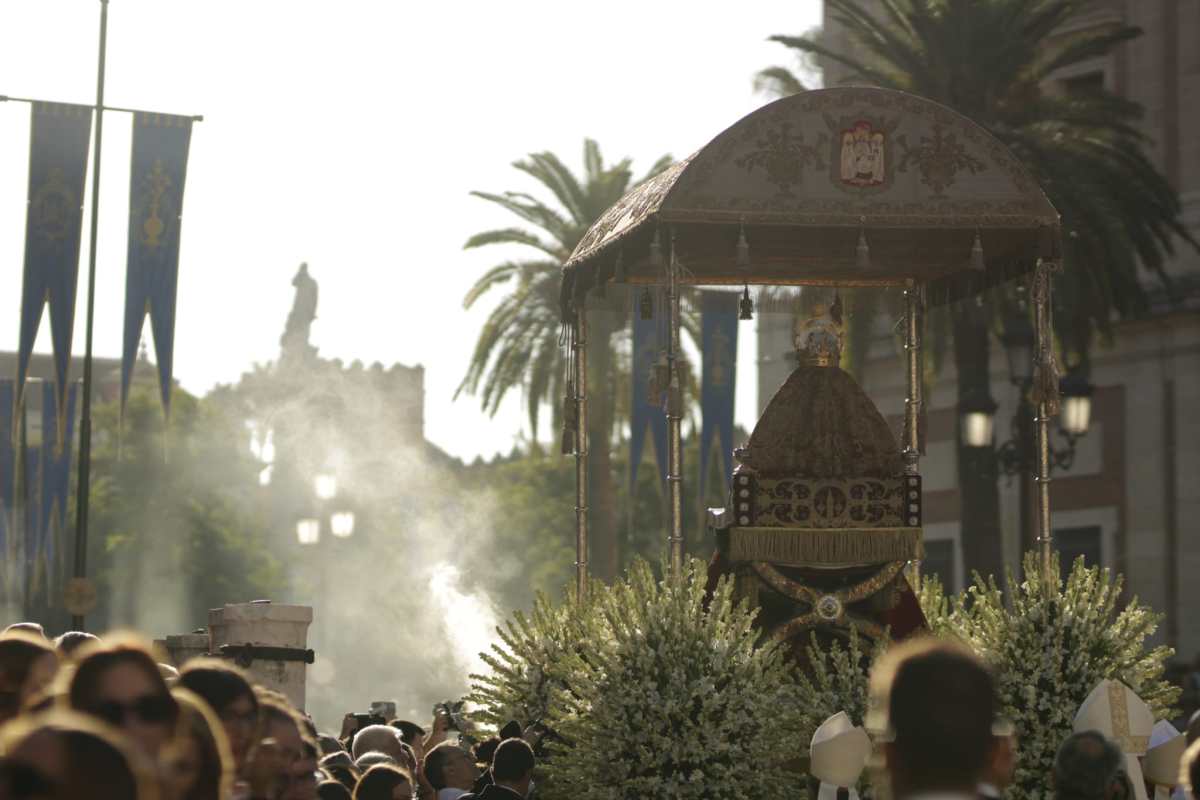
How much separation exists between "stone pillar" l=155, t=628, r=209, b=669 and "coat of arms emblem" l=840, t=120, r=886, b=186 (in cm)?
580

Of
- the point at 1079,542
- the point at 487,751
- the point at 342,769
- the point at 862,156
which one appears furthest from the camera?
the point at 1079,542

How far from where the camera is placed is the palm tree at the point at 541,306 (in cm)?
→ 3666

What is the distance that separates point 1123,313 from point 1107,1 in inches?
531

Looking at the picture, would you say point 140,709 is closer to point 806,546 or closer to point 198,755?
point 198,755

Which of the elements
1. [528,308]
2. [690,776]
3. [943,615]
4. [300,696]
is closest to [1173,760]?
[690,776]

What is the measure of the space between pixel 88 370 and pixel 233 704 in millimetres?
19933

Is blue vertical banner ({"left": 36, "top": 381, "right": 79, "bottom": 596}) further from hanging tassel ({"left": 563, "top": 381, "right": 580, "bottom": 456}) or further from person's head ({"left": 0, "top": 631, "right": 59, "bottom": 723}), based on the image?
person's head ({"left": 0, "top": 631, "right": 59, "bottom": 723})

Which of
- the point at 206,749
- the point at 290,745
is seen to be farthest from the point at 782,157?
the point at 206,749

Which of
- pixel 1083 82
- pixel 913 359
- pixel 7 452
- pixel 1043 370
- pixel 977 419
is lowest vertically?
pixel 1043 370

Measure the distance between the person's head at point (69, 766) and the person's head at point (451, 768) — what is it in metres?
7.31

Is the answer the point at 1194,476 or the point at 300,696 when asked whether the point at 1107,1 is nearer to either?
the point at 1194,476

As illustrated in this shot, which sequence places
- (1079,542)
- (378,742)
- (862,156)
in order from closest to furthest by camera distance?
(378,742)
(862,156)
(1079,542)

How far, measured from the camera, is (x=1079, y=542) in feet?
137

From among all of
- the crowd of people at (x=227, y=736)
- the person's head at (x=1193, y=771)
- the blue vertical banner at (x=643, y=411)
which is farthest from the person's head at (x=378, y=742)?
the blue vertical banner at (x=643, y=411)
